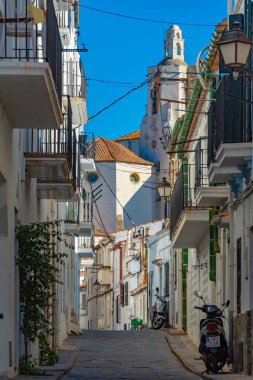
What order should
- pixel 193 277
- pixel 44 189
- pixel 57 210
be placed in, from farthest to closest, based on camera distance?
pixel 193 277
pixel 57 210
pixel 44 189

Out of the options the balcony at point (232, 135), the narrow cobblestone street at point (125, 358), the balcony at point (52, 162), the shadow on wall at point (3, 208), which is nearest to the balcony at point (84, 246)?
the narrow cobblestone street at point (125, 358)

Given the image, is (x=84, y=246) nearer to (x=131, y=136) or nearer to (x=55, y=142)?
(x=55, y=142)

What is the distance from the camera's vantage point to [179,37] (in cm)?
10662

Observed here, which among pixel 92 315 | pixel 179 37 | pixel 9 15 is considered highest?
pixel 179 37

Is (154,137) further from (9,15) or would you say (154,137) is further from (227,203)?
(9,15)

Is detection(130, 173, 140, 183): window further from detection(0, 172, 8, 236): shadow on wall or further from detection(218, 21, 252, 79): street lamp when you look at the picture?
detection(218, 21, 252, 79): street lamp

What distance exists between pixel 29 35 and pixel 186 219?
14.1 metres

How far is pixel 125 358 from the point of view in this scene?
26.6 m

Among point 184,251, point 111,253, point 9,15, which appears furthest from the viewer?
point 111,253

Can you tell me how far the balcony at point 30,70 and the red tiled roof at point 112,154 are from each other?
7398 cm

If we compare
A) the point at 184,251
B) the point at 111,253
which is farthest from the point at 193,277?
the point at 111,253

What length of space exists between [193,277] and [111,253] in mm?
45510

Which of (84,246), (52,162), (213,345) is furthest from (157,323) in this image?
(52,162)

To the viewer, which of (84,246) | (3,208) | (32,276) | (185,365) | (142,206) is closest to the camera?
(3,208)
